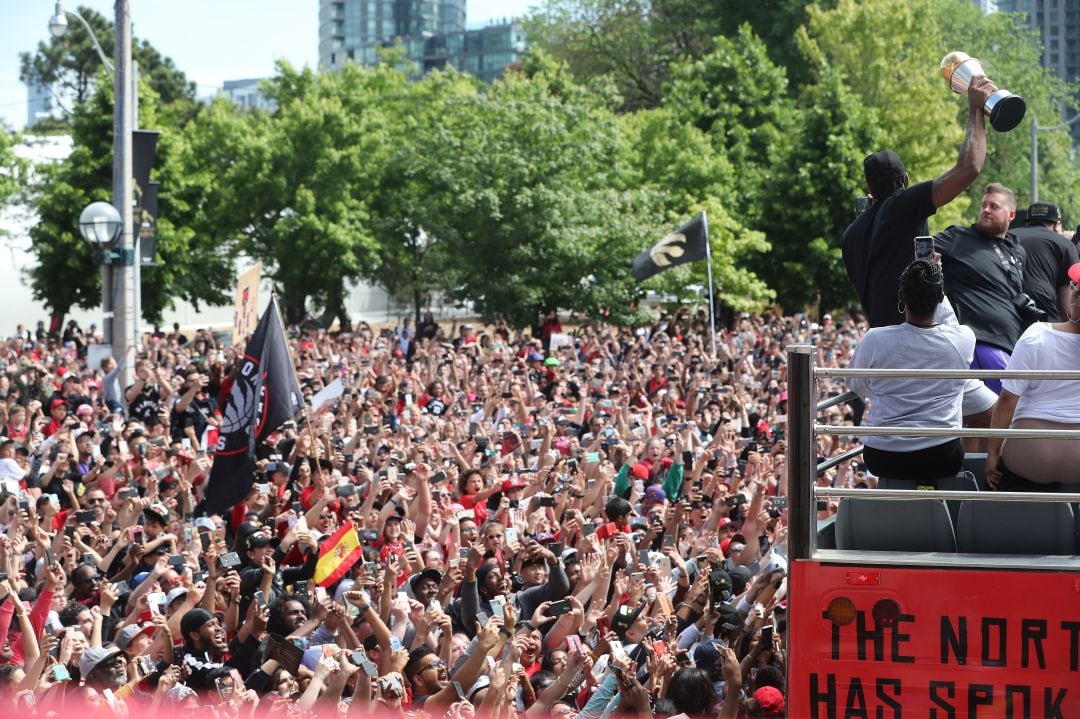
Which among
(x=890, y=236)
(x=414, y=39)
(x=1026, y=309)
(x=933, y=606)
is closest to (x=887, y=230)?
(x=890, y=236)

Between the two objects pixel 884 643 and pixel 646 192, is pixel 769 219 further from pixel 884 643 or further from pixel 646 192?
pixel 884 643

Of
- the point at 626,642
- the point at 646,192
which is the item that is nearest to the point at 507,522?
the point at 626,642

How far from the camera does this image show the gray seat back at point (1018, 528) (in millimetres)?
4895

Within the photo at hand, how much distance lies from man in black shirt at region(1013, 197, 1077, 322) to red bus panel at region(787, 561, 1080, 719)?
2.29 meters

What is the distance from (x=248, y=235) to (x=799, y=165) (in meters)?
16.7

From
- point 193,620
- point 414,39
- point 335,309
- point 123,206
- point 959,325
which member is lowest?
point 193,620

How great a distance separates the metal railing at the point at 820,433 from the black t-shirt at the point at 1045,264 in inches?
76.1

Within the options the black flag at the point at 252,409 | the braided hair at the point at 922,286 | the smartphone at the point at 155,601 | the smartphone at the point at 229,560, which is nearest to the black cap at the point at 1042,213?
the braided hair at the point at 922,286

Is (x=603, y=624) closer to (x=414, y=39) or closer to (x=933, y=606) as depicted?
(x=933, y=606)

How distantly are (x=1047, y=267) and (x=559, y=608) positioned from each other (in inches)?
129

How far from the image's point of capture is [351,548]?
971 centimetres

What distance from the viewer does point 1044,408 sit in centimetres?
511

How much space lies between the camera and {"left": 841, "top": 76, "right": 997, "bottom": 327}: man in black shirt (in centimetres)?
587

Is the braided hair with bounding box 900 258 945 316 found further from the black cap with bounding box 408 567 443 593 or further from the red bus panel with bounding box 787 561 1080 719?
the black cap with bounding box 408 567 443 593
